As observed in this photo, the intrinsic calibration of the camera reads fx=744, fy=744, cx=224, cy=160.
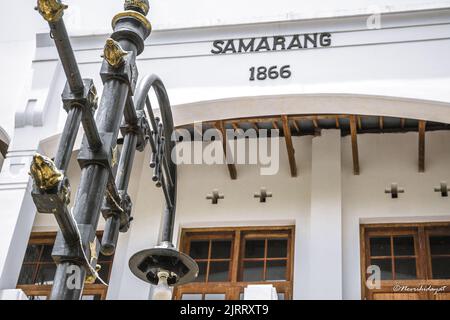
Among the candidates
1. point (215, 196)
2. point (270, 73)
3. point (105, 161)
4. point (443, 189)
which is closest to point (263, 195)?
point (215, 196)

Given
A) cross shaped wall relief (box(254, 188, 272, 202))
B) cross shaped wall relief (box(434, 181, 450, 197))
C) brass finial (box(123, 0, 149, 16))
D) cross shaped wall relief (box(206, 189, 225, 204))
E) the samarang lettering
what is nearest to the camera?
brass finial (box(123, 0, 149, 16))

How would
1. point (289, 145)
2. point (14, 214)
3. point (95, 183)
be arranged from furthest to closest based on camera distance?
point (289, 145), point (14, 214), point (95, 183)

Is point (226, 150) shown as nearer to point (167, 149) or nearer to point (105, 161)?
point (167, 149)

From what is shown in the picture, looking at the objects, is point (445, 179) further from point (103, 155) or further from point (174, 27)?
point (103, 155)

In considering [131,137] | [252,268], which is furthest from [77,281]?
[252,268]

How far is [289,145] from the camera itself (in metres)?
9.62

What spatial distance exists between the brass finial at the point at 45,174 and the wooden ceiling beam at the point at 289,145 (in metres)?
6.06

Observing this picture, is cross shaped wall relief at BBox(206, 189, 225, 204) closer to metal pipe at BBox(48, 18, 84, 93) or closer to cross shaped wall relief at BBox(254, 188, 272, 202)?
cross shaped wall relief at BBox(254, 188, 272, 202)

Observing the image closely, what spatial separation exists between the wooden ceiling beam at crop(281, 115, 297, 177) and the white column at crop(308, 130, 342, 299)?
10.9 inches

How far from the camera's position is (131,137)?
412 cm

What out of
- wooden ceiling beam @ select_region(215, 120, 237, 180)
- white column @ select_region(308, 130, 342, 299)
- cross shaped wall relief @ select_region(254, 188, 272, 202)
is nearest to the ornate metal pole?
white column @ select_region(308, 130, 342, 299)

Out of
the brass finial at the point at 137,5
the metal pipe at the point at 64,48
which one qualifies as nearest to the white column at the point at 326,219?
the brass finial at the point at 137,5

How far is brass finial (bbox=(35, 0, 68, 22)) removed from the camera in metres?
3.37

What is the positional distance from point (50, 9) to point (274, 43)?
5.70 meters
